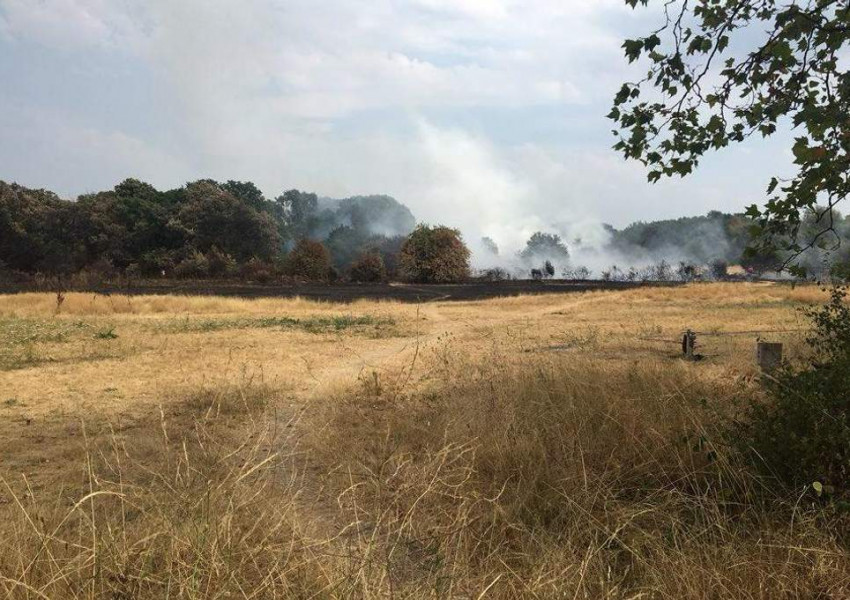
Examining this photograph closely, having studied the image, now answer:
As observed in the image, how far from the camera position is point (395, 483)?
4.16 metres

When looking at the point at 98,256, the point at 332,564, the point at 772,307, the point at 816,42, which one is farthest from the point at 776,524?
the point at 98,256

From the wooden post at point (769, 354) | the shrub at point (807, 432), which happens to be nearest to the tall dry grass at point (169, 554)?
the shrub at point (807, 432)

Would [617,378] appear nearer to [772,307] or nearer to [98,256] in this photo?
[772,307]

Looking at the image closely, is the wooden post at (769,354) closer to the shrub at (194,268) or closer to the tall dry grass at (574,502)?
the tall dry grass at (574,502)

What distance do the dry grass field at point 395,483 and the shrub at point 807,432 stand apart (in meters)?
0.19

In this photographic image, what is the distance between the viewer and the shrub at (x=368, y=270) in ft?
171

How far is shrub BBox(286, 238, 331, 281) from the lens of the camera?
4962 cm

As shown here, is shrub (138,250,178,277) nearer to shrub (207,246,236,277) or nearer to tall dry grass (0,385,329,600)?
shrub (207,246,236,277)

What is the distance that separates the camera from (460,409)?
6.34 m

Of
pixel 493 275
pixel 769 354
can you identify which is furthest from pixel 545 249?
pixel 769 354

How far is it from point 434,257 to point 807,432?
4646cm

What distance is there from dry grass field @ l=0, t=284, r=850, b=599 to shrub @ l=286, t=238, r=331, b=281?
121 ft

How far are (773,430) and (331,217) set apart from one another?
101621 millimetres

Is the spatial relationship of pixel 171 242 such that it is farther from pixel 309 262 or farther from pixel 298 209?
pixel 298 209
